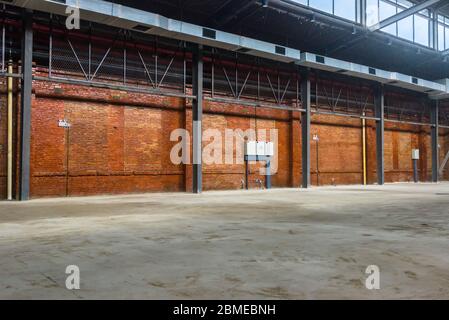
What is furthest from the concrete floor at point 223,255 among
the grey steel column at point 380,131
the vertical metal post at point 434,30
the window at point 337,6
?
the vertical metal post at point 434,30

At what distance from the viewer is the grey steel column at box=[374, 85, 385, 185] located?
2436cm

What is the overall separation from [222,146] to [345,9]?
28.8 ft

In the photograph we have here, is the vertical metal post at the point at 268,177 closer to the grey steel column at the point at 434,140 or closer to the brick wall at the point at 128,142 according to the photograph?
the brick wall at the point at 128,142

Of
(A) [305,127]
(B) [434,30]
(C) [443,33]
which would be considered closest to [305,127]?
(A) [305,127]

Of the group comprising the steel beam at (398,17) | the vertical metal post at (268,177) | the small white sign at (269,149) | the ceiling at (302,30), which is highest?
the steel beam at (398,17)

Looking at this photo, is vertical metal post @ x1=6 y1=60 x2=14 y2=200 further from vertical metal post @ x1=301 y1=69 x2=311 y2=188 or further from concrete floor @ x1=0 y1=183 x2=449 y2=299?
vertical metal post @ x1=301 y1=69 x2=311 y2=188

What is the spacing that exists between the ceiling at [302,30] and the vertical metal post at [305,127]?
1.80 m

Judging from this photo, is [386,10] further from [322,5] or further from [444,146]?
[444,146]

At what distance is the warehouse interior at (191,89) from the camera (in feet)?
45.4

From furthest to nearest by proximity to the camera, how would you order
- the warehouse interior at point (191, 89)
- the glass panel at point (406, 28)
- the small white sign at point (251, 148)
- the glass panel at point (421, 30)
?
the glass panel at point (421, 30) → the glass panel at point (406, 28) → the small white sign at point (251, 148) → the warehouse interior at point (191, 89)

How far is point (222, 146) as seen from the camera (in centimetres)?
1878

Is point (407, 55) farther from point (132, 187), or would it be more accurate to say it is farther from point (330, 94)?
point (132, 187)

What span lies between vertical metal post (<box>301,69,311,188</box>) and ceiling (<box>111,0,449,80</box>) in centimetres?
180
